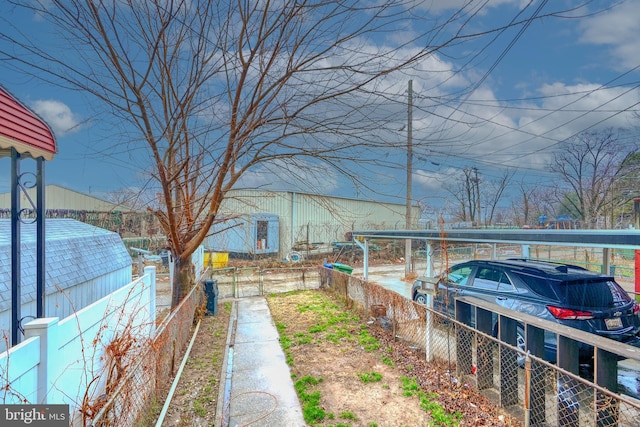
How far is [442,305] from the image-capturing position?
705cm

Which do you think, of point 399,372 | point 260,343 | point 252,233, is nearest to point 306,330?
point 260,343

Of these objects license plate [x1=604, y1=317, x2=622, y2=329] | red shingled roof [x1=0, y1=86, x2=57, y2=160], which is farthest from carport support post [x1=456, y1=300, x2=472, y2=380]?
red shingled roof [x1=0, y1=86, x2=57, y2=160]

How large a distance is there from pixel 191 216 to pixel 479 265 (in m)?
5.89

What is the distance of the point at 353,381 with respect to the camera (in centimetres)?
493

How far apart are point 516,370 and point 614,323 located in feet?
6.76

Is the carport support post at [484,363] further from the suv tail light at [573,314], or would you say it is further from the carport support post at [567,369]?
the suv tail light at [573,314]

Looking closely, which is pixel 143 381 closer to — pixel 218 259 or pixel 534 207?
pixel 218 259

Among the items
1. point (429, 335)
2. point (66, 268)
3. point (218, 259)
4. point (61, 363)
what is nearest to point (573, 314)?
point (429, 335)

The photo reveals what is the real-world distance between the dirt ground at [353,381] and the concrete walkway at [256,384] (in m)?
0.15

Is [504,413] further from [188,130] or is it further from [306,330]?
[188,130]

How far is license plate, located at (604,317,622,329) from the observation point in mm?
4828

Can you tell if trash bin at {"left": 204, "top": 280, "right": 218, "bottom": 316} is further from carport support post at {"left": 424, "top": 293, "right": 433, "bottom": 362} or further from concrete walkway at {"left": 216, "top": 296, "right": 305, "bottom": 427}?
carport support post at {"left": 424, "top": 293, "right": 433, "bottom": 362}

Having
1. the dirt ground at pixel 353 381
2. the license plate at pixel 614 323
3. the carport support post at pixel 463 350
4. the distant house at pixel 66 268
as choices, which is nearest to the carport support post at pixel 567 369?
the dirt ground at pixel 353 381

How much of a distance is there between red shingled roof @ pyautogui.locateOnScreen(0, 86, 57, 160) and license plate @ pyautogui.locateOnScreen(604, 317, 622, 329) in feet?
24.8
